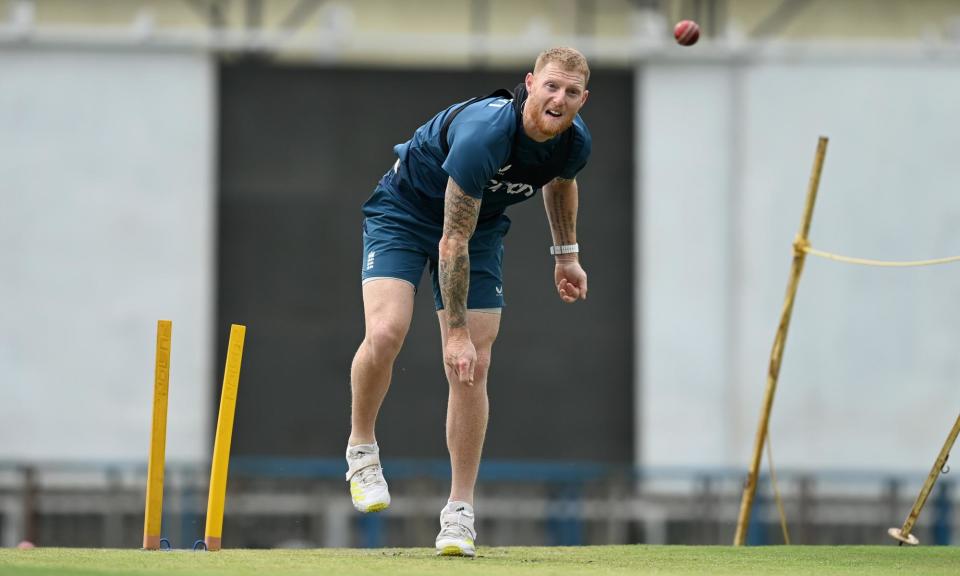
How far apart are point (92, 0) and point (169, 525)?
561 cm

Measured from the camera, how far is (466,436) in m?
6.42

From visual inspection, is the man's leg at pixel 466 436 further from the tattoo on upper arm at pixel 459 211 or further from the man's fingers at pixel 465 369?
the tattoo on upper arm at pixel 459 211

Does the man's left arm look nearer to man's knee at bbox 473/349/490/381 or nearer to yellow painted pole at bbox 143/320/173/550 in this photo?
man's knee at bbox 473/349/490/381

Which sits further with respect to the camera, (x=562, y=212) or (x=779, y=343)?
(x=779, y=343)

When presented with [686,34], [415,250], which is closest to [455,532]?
[415,250]

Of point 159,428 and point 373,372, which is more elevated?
point 373,372

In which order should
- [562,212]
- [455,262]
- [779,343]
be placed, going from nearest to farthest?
[455,262], [562,212], [779,343]

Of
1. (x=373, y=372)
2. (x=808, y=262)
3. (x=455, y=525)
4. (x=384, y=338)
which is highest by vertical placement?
(x=808, y=262)

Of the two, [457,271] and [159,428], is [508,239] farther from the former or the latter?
[457,271]

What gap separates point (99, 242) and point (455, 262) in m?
10.3

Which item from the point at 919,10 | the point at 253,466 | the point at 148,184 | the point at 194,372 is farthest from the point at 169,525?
the point at 919,10

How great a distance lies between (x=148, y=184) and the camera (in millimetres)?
15891

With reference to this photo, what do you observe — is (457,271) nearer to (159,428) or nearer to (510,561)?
(510,561)

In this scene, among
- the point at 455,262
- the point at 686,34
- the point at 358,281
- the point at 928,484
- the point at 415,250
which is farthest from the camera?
the point at 358,281
